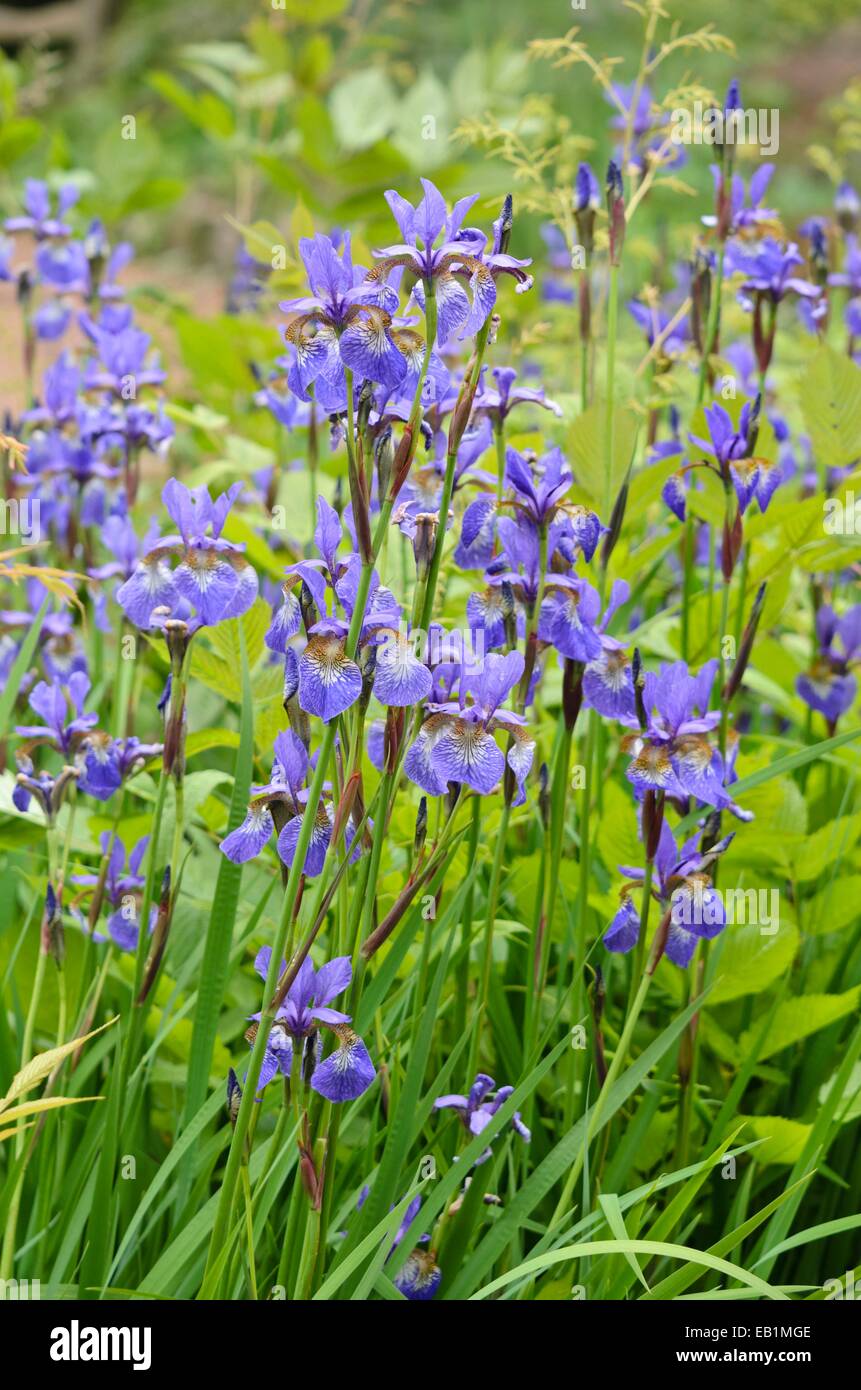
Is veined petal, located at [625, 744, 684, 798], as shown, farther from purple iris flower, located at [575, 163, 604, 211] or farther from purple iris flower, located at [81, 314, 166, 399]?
purple iris flower, located at [81, 314, 166, 399]

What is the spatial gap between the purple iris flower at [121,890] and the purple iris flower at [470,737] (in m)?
0.53

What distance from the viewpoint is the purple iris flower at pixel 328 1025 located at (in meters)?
1.09

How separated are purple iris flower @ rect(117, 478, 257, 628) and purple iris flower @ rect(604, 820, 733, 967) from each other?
0.49 meters

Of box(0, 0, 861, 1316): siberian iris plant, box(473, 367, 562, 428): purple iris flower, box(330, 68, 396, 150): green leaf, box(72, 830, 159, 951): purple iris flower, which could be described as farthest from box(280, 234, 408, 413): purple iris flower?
box(330, 68, 396, 150): green leaf

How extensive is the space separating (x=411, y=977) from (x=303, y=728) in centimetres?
39

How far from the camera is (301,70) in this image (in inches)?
159

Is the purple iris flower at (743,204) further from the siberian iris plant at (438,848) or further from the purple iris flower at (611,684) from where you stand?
the purple iris flower at (611,684)

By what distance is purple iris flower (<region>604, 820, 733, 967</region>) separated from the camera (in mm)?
1298

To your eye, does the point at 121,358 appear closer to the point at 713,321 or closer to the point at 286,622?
the point at 713,321

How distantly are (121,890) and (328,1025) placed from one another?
1.80 feet

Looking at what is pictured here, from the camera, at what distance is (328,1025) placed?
3.65 feet


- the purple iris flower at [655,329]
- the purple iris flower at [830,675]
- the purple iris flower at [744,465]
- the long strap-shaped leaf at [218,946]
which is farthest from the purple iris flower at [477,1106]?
the purple iris flower at [655,329]
